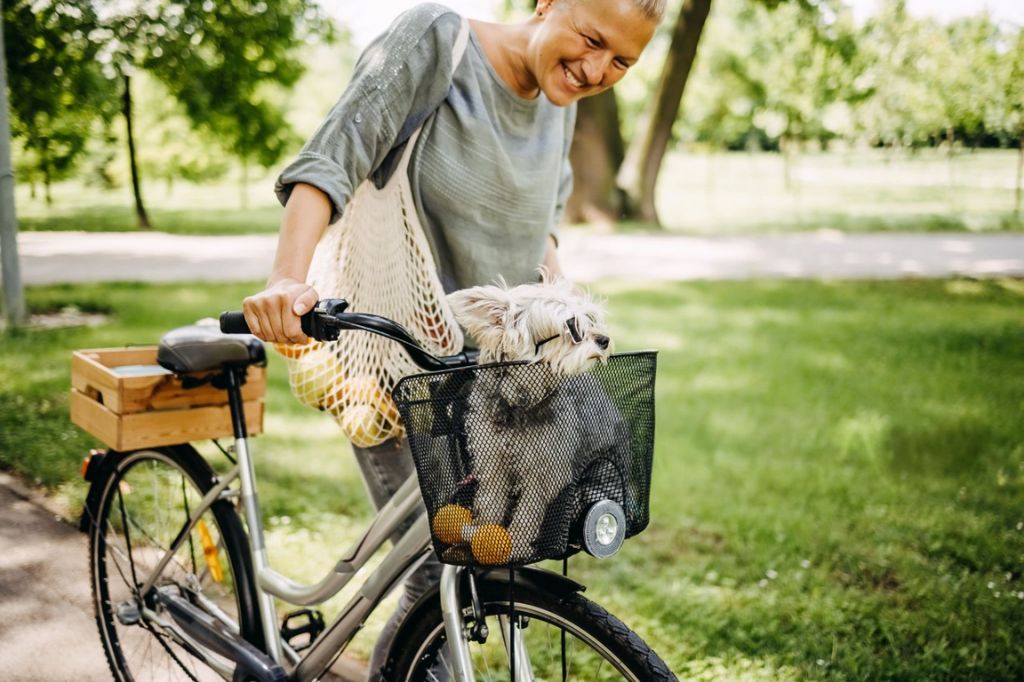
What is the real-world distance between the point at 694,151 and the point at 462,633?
43.6m

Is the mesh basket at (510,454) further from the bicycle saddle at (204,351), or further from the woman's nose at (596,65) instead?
the bicycle saddle at (204,351)

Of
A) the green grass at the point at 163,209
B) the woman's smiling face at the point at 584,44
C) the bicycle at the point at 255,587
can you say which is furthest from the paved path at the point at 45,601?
the green grass at the point at 163,209

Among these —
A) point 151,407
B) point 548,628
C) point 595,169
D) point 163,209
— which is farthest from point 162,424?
point 163,209

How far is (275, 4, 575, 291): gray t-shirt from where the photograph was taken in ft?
5.93

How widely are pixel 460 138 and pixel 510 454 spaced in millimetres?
778

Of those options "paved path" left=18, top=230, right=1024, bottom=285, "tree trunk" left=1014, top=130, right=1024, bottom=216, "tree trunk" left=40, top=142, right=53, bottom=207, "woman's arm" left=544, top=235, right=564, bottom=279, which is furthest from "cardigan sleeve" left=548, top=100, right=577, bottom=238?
"tree trunk" left=1014, top=130, right=1024, bottom=216

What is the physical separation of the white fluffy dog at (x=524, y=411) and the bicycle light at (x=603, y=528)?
0.24ft

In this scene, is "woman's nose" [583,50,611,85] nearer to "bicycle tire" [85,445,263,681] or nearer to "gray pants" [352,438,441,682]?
"gray pants" [352,438,441,682]

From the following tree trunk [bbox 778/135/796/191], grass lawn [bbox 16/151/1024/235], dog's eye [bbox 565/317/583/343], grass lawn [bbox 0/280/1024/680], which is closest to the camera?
dog's eye [bbox 565/317/583/343]

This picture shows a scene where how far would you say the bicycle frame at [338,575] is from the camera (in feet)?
5.72

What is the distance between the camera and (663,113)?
1600 cm

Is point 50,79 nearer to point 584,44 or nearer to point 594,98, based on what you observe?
point 584,44

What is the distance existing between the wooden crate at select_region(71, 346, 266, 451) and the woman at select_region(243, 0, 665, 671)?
493mm

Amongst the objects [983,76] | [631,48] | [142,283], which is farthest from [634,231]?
[631,48]
